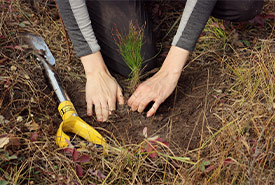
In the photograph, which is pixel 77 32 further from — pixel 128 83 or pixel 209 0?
pixel 209 0

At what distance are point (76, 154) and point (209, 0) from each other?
42.4 inches

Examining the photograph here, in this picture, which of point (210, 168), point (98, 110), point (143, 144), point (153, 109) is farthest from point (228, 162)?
point (98, 110)

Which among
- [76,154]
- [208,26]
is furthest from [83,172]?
[208,26]

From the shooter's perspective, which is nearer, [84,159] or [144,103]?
[84,159]

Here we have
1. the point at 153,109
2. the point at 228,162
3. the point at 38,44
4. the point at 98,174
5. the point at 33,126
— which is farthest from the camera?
the point at 38,44

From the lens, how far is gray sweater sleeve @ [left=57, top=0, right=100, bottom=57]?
6.04ft

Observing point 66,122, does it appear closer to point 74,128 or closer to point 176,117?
point 74,128

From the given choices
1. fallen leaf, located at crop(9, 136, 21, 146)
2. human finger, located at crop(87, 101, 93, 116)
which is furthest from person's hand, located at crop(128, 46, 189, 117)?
fallen leaf, located at crop(9, 136, 21, 146)

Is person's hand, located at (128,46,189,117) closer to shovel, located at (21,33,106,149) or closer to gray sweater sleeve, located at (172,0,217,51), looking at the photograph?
gray sweater sleeve, located at (172,0,217,51)

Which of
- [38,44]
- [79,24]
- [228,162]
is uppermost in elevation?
[79,24]

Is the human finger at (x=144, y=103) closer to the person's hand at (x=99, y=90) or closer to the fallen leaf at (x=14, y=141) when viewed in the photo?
the person's hand at (x=99, y=90)

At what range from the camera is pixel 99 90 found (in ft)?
6.21

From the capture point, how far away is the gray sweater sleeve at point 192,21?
1815mm

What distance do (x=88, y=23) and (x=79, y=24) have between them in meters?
0.05
